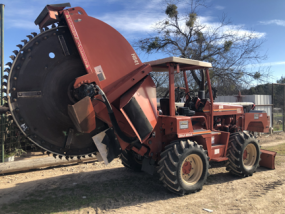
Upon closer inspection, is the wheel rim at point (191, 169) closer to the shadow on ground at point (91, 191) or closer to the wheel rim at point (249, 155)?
the shadow on ground at point (91, 191)

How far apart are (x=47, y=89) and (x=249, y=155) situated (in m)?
5.34

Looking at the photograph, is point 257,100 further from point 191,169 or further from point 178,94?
point 191,169

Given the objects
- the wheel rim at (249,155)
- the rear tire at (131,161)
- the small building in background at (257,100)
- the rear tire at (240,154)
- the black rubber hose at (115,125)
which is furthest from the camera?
the small building in background at (257,100)

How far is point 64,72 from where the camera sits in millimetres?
3789

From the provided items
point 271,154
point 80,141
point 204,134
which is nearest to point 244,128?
point 271,154

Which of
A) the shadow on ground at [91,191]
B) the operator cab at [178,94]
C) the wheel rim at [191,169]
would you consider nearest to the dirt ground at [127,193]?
the shadow on ground at [91,191]

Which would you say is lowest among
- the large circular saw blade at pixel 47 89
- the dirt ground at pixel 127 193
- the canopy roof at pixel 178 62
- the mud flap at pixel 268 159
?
the dirt ground at pixel 127 193

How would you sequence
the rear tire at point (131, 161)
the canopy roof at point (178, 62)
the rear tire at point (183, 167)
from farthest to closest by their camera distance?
the rear tire at point (131, 161), the canopy roof at point (178, 62), the rear tire at point (183, 167)

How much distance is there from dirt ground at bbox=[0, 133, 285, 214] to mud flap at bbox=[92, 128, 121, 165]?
101 cm

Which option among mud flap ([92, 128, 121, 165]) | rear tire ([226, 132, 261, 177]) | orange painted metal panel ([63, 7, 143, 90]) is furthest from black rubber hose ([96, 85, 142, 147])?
rear tire ([226, 132, 261, 177])

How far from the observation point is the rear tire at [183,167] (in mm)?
4508

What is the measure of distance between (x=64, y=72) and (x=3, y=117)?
4.47m

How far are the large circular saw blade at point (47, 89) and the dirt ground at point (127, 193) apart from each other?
4.07 ft

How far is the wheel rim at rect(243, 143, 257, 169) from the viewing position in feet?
19.8
